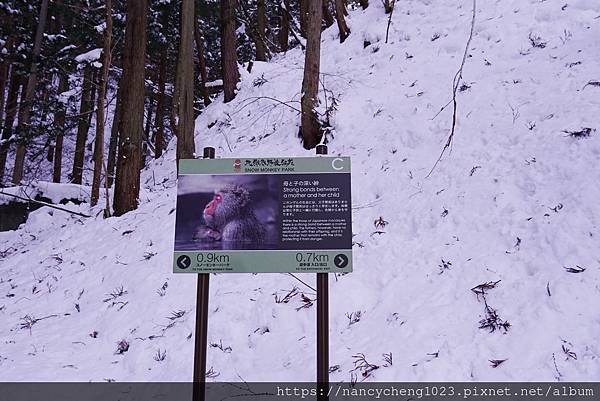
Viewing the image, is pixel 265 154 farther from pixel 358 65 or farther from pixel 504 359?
pixel 504 359

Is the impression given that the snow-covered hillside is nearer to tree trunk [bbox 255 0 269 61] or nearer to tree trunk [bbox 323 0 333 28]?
tree trunk [bbox 323 0 333 28]

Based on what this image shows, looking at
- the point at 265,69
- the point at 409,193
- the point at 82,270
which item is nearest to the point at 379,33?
the point at 265,69

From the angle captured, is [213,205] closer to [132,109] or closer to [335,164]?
[335,164]

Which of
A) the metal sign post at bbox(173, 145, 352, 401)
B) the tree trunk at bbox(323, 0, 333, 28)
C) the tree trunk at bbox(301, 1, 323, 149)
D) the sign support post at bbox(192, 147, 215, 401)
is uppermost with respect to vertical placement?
the tree trunk at bbox(323, 0, 333, 28)

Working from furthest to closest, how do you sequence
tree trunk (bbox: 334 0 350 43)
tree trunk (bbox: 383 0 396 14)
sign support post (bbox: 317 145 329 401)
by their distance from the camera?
tree trunk (bbox: 334 0 350 43), tree trunk (bbox: 383 0 396 14), sign support post (bbox: 317 145 329 401)

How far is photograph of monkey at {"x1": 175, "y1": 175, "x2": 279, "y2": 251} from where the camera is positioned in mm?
3717

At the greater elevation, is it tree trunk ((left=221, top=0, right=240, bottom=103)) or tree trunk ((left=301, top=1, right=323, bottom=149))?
tree trunk ((left=221, top=0, right=240, bottom=103))

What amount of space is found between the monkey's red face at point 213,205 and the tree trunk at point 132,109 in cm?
645

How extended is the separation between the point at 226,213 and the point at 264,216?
0.32 m

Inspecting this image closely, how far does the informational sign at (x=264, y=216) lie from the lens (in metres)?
3.64

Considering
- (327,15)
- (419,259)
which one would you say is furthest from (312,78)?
(327,15)

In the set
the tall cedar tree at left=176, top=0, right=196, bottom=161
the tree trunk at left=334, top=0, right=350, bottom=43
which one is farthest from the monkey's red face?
the tree trunk at left=334, top=0, right=350, bottom=43

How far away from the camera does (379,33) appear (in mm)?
11117

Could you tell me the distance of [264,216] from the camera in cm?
375
